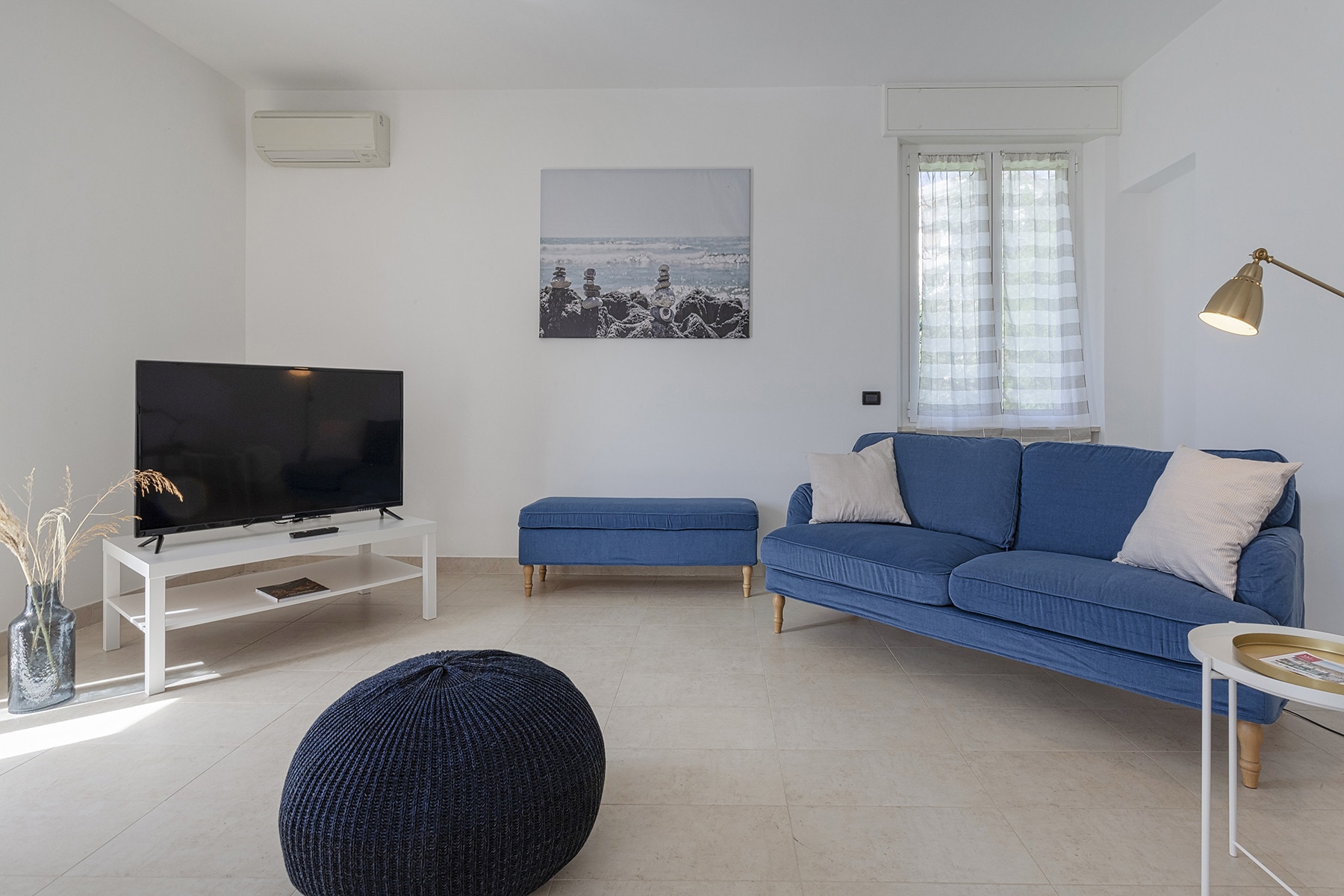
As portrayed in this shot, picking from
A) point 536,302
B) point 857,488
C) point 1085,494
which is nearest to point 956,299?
point 857,488

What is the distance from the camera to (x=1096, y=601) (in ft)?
6.58

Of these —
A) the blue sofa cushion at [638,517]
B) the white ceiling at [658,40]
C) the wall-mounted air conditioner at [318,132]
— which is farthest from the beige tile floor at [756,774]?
the white ceiling at [658,40]

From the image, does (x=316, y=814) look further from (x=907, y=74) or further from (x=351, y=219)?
(x=907, y=74)

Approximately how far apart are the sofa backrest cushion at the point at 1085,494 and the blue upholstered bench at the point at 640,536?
135cm

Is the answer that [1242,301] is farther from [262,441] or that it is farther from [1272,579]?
[262,441]

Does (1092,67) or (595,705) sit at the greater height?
(1092,67)

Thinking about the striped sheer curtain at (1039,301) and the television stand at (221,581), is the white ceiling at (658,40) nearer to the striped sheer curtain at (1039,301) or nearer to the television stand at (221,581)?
the striped sheer curtain at (1039,301)

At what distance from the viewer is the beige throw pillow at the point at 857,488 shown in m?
3.12

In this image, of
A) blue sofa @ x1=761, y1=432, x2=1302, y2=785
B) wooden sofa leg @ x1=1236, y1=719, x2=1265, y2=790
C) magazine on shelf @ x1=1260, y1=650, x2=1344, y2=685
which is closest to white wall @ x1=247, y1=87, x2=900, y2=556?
blue sofa @ x1=761, y1=432, x2=1302, y2=785

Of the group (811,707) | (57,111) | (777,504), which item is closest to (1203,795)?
(811,707)

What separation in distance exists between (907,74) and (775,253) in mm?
1231

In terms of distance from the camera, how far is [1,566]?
8.84 ft

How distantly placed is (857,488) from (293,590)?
2.58 metres

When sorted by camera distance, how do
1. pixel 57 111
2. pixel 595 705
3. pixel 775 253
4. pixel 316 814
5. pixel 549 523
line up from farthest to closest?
pixel 775 253 → pixel 549 523 → pixel 57 111 → pixel 595 705 → pixel 316 814
